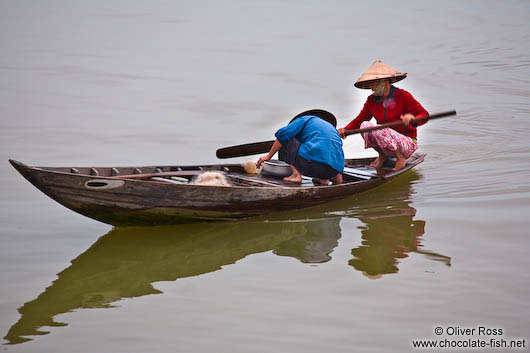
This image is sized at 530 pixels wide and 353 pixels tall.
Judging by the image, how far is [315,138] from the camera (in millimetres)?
5582

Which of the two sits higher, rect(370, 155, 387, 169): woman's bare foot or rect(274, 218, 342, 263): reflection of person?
rect(370, 155, 387, 169): woman's bare foot

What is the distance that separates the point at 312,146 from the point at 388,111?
3.82ft

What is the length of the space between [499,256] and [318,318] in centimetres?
159

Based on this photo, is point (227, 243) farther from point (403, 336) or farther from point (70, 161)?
point (70, 161)

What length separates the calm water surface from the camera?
3.78m

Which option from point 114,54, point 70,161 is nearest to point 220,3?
point 114,54

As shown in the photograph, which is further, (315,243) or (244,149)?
(244,149)

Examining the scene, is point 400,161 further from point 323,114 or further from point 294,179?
point 294,179

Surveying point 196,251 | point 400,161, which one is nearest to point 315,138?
point 400,161

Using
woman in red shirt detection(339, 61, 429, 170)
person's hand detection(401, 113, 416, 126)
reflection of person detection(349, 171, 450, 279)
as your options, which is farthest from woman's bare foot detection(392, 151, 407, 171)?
person's hand detection(401, 113, 416, 126)

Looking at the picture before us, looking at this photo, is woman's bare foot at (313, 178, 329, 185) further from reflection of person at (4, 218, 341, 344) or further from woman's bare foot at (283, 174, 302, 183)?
reflection of person at (4, 218, 341, 344)

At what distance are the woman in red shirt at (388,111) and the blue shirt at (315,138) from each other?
2.11 ft

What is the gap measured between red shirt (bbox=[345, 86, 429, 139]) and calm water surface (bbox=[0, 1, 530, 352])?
68 cm

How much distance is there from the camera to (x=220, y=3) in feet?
70.4
